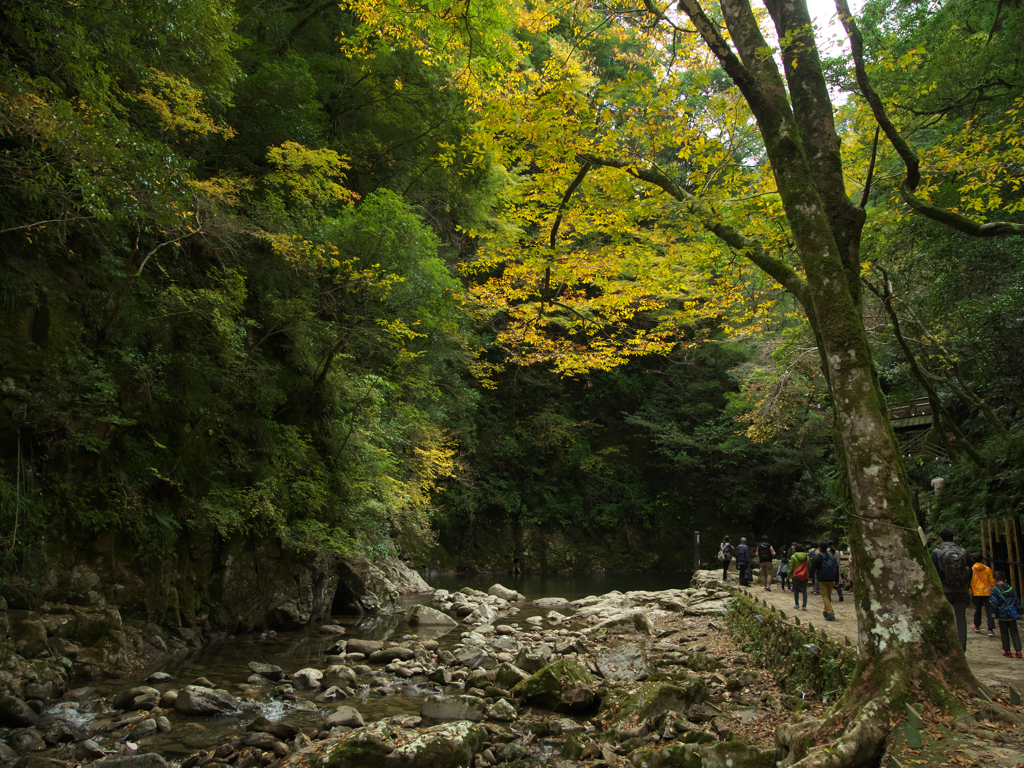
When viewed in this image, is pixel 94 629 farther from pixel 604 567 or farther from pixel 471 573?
pixel 604 567

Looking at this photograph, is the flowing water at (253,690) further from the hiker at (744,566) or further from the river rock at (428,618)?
the hiker at (744,566)

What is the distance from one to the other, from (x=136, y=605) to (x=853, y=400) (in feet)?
26.9

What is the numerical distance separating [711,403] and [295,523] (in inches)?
761

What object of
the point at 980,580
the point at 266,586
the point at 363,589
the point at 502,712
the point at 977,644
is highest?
the point at 980,580

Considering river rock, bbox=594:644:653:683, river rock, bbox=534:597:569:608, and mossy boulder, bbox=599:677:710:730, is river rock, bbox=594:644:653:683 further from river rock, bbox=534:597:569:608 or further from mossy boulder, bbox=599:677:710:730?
river rock, bbox=534:597:569:608

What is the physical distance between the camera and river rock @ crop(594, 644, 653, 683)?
7.24 m

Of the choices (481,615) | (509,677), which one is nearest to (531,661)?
(509,677)

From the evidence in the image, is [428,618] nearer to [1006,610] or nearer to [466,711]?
[466,711]

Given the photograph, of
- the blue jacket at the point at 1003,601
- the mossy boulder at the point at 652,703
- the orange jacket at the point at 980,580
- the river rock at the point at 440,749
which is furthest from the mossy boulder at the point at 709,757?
the orange jacket at the point at 980,580

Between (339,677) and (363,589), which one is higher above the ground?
(363,589)

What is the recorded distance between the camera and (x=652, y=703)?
18.7ft

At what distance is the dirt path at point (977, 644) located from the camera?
5078 mm

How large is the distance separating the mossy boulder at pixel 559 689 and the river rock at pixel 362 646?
2845 mm

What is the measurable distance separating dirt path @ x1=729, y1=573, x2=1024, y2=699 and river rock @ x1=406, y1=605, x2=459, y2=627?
5884mm
